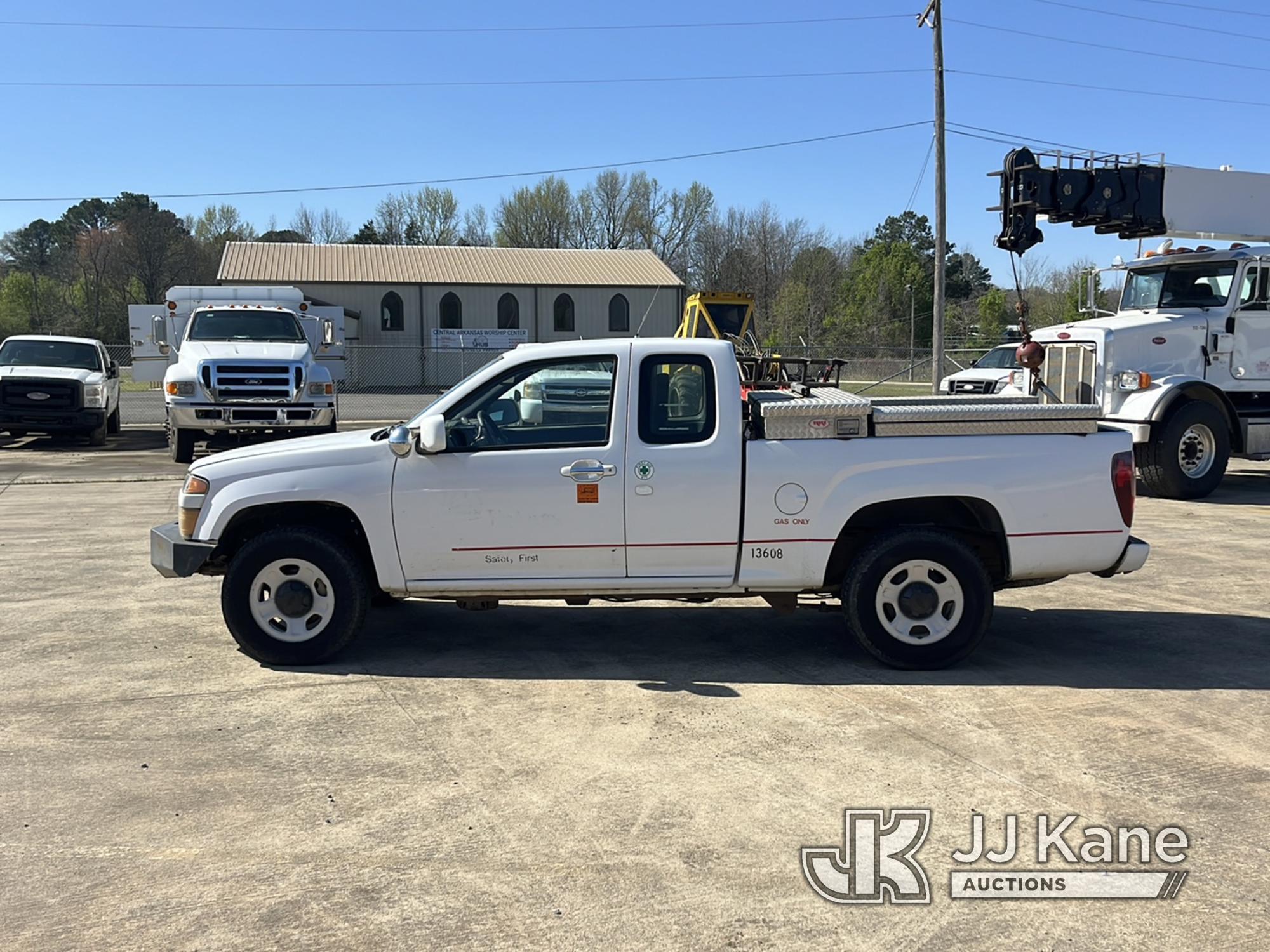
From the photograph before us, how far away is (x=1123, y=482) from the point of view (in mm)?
6250

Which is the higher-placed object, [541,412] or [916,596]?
[541,412]

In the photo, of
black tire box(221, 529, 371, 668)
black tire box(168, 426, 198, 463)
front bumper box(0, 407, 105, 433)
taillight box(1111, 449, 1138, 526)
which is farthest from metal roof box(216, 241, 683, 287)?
taillight box(1111, 449, 1138, 526)

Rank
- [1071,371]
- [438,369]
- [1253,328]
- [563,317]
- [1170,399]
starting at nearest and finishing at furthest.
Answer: [1170,399] → [1253,328] → [1071,371] → [438,369] → [563,317]

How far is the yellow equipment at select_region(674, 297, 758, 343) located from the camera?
29094mm

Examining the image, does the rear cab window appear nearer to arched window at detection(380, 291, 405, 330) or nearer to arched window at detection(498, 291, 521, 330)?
arched window at detection(498, 291, 521, 330)

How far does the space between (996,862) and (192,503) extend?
15.5ft

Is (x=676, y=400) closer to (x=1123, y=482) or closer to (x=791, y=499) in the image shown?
(x=791, y=499)

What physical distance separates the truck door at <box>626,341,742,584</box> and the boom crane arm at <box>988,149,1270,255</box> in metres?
10.1

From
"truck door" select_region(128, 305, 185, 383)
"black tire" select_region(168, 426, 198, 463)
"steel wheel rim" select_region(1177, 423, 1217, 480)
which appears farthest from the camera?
"truck door" select_region(128, 305, 185, 383)

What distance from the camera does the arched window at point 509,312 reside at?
52.6m

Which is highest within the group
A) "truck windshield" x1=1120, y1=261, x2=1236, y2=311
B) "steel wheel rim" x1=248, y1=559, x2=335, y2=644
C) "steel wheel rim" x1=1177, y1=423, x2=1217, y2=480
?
"truck windshield" x1=1120, y1=261, x2=1236, y2=311

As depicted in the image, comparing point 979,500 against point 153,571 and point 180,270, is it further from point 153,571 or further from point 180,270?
point 180,270

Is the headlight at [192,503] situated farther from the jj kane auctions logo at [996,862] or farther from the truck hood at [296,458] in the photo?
the jj kane auctions logo at [996,862]

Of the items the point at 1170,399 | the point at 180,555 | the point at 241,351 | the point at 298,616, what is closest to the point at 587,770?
the point at 298,616
